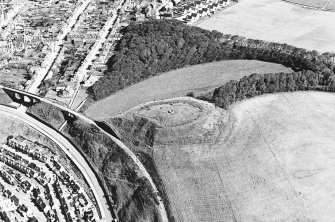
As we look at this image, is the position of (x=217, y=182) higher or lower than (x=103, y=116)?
lower

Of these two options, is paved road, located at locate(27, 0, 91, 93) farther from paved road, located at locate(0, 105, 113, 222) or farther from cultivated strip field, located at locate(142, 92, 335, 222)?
cultivated strip field, located at locate(142, 92, 335, 222)

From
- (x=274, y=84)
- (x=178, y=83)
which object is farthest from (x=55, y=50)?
(x=274, y=84)

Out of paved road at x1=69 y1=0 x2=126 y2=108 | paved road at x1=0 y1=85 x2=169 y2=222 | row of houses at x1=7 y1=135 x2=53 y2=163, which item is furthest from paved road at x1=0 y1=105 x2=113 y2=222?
paved road at x1=69 y1=0 x2=126 y2=108

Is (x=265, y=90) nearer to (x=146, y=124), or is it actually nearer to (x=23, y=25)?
(x=146, y=124)

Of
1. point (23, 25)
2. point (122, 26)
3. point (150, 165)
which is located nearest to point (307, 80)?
point (150, 165)

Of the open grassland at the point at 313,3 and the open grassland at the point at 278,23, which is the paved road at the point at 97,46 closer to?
the open grassland at the point at 278,23

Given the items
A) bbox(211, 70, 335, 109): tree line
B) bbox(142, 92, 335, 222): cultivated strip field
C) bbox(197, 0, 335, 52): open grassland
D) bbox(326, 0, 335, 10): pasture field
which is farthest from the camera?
bbox(326, 0, 335, 10): pasture field

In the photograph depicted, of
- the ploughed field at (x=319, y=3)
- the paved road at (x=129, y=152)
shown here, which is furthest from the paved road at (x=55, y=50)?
the ploughed field at (x=319, y=3)
